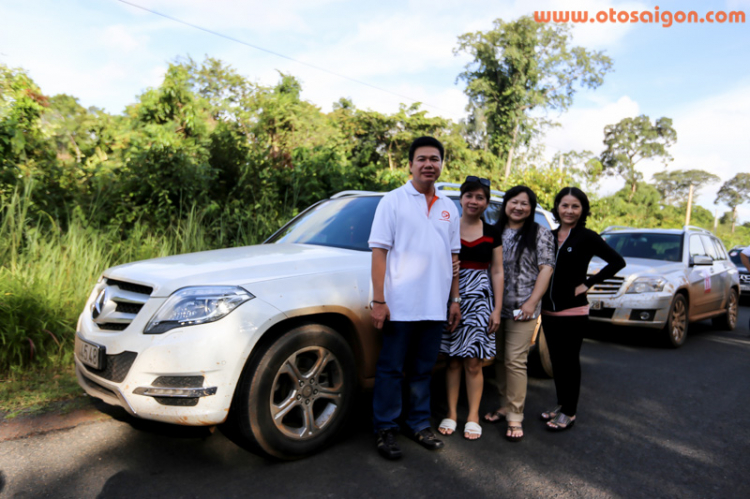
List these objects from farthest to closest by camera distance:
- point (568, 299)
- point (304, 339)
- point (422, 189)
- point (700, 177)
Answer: point (700, 177)
point (568, 299)
point (422, 189)
point (304, 339)

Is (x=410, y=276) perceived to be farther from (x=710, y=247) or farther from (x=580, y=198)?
(x=710, y=247)

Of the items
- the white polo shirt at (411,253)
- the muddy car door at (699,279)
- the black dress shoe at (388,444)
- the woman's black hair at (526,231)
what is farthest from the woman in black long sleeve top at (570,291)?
the muddy car door at (699,279)

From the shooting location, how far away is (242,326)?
9.61 ft

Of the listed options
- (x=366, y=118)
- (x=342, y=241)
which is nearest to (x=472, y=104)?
(x=366, y=118)

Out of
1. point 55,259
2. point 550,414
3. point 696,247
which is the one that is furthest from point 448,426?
point 696,247

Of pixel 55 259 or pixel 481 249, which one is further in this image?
pixel 55 259

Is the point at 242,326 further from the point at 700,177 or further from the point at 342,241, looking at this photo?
the point at 700,177

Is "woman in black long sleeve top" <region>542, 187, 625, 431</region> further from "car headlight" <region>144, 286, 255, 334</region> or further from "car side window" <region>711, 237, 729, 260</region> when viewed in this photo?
"car side window" <region>711, 237, 729, 260</region>

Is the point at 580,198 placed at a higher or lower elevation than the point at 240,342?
higher

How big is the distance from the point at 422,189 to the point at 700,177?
80048 millimetres

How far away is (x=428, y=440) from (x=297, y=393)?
0.94 meters

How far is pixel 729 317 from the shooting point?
9.02 metres

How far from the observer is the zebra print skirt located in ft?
12.3

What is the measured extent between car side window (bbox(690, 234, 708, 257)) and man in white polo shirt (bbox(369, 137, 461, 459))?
6310 millimetres
